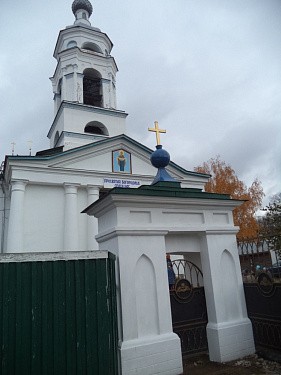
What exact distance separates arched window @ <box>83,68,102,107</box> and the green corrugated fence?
16949 millimetres

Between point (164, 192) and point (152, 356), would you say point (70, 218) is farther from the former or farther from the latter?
point (152, 356)

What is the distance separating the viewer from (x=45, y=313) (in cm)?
391

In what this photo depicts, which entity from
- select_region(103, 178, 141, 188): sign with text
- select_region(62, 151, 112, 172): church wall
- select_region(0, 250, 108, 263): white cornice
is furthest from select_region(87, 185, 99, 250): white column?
select_region(0, 250, 108, 263): white cornice

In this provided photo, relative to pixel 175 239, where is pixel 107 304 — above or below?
below

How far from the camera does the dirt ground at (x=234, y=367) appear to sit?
16.7 feet

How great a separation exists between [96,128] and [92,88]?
2.93 meters

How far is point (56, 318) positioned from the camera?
3961 mm

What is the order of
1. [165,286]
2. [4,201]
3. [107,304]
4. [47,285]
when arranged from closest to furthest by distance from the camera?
[47,285] → [107,304] → [165,286] → [4,201]

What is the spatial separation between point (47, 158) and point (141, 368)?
35.9ft

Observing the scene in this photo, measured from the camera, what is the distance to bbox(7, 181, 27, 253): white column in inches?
495

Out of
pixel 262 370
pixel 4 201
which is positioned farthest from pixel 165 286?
pixel 4 201

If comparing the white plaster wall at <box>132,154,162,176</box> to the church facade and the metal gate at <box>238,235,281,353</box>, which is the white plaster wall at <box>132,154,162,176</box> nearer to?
the church facade

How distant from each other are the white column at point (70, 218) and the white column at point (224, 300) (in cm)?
853

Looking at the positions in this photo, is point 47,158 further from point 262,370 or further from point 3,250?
point 262,370
